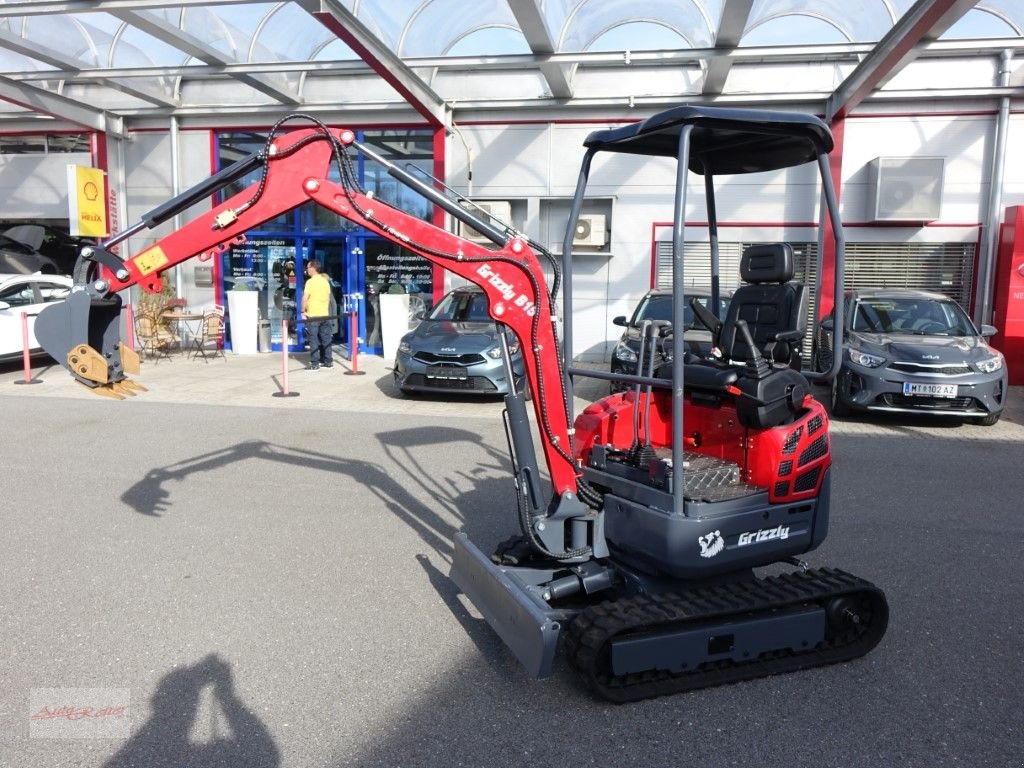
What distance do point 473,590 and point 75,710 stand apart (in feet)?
5.85

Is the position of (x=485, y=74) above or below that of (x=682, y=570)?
above

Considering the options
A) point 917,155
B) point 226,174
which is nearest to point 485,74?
point 917,155

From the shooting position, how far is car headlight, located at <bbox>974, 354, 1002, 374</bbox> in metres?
9.62

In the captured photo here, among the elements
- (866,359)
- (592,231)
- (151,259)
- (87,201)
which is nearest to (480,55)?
Result: (592,231)

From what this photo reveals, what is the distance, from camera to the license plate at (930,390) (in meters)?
9.43

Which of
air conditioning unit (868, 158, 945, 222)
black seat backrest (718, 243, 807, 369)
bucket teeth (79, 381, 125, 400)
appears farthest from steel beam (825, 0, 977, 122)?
bucket teeth (79, 381, 125, 400)

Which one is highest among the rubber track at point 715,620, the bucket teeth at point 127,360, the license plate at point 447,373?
the bucket teeth at point 127,360

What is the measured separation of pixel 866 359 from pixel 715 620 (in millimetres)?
7310

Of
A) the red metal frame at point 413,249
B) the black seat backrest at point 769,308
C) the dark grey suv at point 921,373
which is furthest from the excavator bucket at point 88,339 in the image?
the dark grey suv at point 921,373

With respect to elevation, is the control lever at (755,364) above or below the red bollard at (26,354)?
above

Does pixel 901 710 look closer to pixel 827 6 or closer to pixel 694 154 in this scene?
pixel 694 154

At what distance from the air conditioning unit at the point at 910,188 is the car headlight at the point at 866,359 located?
5.35 metres

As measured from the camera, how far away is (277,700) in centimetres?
344

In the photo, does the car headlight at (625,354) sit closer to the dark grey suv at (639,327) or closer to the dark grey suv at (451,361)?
the dark grey suv at (639,327)
